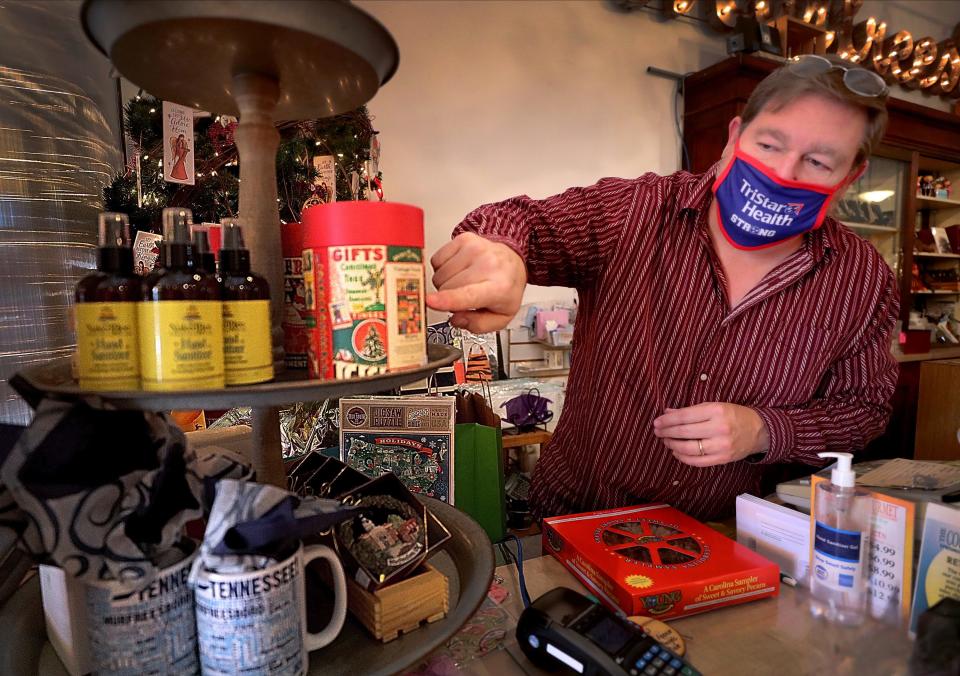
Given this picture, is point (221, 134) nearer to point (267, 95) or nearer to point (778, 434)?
point (267, 95)

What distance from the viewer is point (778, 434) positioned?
1072 millimetres

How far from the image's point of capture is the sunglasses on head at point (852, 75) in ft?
3.46

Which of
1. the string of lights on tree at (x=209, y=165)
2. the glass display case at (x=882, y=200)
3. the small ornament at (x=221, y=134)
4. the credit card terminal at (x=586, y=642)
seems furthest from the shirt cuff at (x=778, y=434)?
the glass display case at (x=882, y=200)

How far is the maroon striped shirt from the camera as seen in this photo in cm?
122

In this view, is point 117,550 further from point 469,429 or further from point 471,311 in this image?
point 469,429

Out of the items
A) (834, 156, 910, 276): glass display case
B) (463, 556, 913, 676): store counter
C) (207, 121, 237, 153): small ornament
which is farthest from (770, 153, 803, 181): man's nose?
(834, 156, 910, 276): glass display case

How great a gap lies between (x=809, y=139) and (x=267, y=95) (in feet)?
3.30

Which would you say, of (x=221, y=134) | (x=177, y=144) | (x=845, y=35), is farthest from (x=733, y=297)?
(x=845, y=35)

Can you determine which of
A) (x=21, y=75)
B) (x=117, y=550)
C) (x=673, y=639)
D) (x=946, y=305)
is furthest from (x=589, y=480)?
(x=946, y=305)

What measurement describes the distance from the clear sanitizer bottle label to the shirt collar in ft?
2.39

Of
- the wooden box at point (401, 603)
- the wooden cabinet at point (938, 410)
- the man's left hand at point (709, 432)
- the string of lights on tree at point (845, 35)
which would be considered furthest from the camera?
the wooden cabinet at point (938, 410)

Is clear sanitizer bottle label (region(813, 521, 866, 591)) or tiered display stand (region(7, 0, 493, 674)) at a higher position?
tiered display stand (region(7, 0, 493, 674))

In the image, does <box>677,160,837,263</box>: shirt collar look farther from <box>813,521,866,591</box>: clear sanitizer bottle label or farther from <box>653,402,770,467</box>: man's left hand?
<box>813,521,866,591</box>: clear sanitizer bottle label

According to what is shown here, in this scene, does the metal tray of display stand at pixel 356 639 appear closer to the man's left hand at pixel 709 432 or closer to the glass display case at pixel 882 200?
the man's left hand at pixel 709 432
